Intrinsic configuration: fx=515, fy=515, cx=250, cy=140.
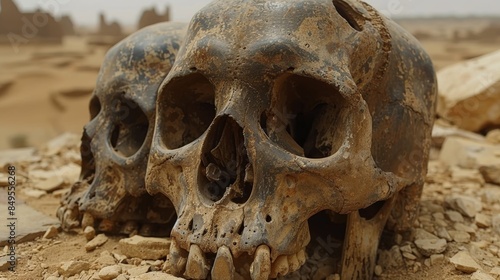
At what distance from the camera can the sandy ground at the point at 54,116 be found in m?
2.72

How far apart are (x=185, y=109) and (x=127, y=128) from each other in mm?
570

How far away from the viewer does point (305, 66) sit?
224 centimetres

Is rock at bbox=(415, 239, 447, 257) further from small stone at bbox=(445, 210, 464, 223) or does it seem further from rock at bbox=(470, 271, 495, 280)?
small stone at bbox=(445, 210, 464, 223)

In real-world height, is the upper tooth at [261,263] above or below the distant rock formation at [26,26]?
below

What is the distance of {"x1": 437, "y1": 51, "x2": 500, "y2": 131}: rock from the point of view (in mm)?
5621

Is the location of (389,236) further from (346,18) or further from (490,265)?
(346,18)

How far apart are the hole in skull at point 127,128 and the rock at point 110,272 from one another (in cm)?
85

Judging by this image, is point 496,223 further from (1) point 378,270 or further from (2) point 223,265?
(2) point 223,265

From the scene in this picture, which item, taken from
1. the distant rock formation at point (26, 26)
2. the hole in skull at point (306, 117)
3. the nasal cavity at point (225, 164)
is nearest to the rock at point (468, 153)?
the hole in skull at point (306, 117)

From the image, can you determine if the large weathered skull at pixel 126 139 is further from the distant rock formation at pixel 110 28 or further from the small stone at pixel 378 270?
the distant rock formation at pixel 110 28

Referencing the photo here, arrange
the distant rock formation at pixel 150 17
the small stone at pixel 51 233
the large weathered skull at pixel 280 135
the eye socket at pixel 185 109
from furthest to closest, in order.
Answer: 1. the distant rock formation at pixel 150 17
2. the small stone at pixel 51 233
3. the eye socket at pixel 185 109
4. the large weathered skull at pixel 280 135

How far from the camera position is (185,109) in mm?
2750

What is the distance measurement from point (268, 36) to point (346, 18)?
1.65 ft

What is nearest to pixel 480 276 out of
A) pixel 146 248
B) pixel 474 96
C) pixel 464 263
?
pixel 464 263
